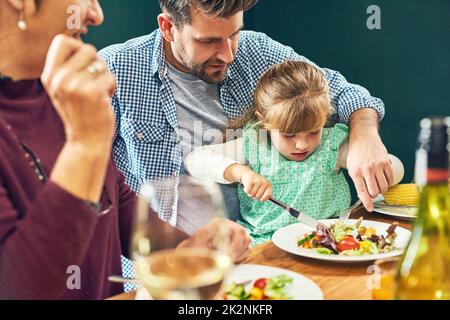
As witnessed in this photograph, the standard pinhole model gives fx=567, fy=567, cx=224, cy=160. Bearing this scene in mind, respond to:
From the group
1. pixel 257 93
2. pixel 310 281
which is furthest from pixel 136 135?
pixel 310 281

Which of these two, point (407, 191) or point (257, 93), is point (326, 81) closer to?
point (257, 93)

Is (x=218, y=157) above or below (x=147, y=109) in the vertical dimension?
below

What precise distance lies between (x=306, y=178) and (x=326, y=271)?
39.6 inches

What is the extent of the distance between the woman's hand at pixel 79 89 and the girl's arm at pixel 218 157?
88 cm

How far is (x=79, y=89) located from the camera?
28.2 inches

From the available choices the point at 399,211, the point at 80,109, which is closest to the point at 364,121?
the point at 399,211

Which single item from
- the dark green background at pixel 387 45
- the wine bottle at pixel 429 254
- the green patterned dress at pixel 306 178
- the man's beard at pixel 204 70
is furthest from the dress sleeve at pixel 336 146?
the wine bottle at pixel 429 254

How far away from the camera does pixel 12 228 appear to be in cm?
81

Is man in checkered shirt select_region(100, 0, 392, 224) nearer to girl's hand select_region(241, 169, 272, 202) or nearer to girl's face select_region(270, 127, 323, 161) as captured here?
girl's face select_region(270, 127, 323, 161)

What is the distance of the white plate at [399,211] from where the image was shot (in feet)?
4.96

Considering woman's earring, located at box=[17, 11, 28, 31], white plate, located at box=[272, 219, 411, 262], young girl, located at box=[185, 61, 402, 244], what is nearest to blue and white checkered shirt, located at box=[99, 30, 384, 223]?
young girl, located at box=[185, 61, 402, 244]

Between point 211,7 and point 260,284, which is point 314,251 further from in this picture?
point 211,7

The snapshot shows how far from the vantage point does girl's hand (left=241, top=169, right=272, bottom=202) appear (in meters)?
1.50
